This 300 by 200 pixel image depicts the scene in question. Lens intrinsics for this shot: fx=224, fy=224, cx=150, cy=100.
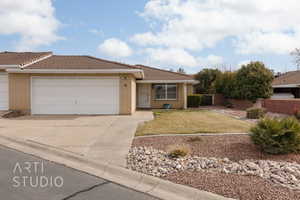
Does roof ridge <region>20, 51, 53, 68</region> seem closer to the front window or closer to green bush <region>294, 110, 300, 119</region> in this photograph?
the front window

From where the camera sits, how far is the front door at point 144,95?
19.8 meters

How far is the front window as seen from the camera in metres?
19.7

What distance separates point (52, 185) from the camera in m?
4.17

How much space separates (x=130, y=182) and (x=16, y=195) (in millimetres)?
1969

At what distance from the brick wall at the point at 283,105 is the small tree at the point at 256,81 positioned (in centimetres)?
90

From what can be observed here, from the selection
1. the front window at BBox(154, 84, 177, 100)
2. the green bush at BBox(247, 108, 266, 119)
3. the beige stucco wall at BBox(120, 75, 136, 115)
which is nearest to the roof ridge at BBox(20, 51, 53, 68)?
the beige stucco wall at BBox(120, 75, 136, 115)

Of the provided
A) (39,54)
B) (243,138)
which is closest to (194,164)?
(243,138)

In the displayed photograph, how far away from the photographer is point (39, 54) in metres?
18.2

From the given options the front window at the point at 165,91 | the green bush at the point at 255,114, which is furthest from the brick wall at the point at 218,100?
the green bush at the point at 255,114

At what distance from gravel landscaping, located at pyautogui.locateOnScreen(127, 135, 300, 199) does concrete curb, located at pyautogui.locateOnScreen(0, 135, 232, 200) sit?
21 centimetres

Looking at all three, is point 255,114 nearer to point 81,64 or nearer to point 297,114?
point 297,114

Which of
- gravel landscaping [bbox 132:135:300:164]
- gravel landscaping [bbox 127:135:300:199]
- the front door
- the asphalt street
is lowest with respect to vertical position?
the asphalt street

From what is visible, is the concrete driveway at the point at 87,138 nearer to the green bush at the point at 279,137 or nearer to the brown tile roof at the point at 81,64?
the green bush at the point at 279,137

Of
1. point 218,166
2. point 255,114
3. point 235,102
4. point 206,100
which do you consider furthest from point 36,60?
point 235,102
